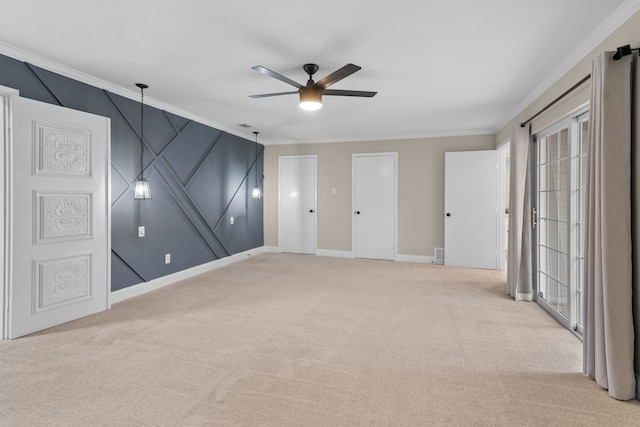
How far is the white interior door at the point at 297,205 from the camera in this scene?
7.21 meters

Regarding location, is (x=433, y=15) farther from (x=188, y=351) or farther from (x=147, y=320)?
(x=147, y=320)

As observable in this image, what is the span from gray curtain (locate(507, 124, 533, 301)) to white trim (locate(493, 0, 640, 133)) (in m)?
0.47

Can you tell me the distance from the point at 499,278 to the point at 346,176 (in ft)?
10.8

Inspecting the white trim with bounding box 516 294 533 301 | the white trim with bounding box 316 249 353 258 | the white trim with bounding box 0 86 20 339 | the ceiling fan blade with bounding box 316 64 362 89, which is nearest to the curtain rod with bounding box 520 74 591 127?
the ceiling fan blade with bounding box 316 64 362 89

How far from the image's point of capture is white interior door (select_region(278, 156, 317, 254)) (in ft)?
23.7

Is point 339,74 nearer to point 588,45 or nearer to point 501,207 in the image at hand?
point 588,45

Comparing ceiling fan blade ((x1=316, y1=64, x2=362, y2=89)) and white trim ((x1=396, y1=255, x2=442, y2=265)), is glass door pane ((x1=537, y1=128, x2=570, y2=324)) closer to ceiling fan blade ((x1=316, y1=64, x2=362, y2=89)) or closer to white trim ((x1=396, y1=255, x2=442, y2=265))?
ceiling fan blade ((x1=316, y1=64, x2=362, y2=89))

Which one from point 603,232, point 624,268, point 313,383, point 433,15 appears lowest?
point 313,383

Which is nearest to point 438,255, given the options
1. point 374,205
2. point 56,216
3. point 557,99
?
point 374,205

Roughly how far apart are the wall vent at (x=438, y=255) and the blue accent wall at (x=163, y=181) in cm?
365

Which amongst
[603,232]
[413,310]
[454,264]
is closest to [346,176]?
[454,264]

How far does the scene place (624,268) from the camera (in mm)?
2039

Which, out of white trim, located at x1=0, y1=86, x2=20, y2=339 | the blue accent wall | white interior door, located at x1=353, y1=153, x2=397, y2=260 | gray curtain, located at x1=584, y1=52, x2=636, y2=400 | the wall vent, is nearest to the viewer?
gray curtain, located at x1=584, y1=52, x2=636, y2=400

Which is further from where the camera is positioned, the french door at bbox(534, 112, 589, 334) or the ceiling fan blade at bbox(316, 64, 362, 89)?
the french door at bbox(534, 112, 589, 334)
